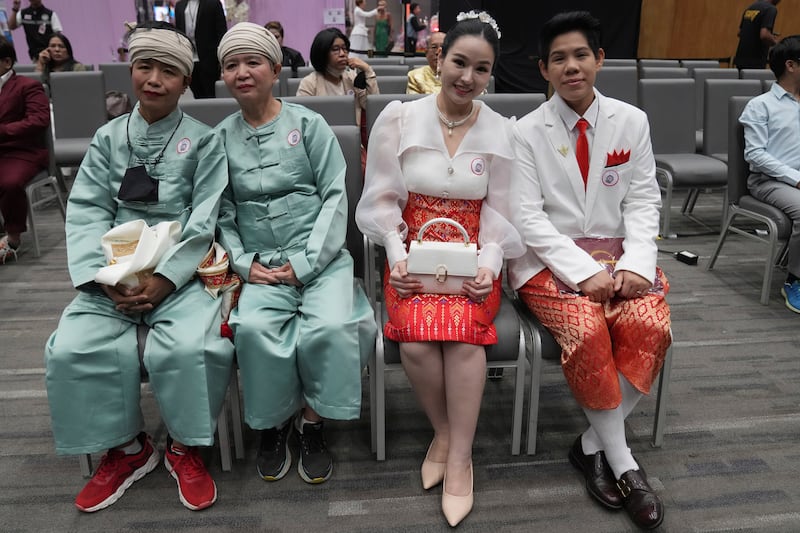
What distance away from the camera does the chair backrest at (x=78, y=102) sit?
14.0ft

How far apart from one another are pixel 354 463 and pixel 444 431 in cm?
32

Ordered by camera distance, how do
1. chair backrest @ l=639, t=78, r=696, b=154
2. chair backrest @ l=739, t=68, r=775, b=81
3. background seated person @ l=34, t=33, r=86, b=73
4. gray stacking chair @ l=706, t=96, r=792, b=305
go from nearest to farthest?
gray stacking chair @ l=706, t=96, r=792, b=305 < chair backrest @ l=639, t=78, r=696, b=154 < background seated person @ l=34, t=33, r=86, b=73 < chair backrest @ l=739, t=68, r=775, b=81

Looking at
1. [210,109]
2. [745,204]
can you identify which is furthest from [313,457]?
[745,204]

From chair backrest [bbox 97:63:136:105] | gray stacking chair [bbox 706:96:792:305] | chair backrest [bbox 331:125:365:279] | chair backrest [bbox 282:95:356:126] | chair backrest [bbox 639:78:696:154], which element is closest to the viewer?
chair backrest [bbox 331:125:365:279]

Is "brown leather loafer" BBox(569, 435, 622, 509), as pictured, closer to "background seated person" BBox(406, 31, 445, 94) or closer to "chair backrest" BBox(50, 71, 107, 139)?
"background seated person" BBox(406, 31, 445, 94)

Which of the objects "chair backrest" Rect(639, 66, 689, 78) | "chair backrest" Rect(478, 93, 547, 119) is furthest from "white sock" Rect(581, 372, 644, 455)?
"chair backrest" Rect(639, 66, 689, 78)

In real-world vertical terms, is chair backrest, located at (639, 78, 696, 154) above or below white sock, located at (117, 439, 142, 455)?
above

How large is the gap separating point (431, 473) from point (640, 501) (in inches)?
23.2

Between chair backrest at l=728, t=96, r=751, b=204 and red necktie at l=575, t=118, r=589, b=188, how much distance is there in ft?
5.48

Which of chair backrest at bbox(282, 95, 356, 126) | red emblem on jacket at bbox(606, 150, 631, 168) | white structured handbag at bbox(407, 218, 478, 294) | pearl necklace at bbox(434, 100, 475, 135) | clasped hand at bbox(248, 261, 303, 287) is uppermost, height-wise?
pearl necklace at bbox(434, 100, 475, 135)

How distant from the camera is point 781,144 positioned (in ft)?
10.1

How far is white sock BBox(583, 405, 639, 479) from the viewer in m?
1.75

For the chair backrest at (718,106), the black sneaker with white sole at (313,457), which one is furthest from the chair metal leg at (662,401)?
the chair backrest at (718,106)

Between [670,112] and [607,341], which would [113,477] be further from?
[670,112]
